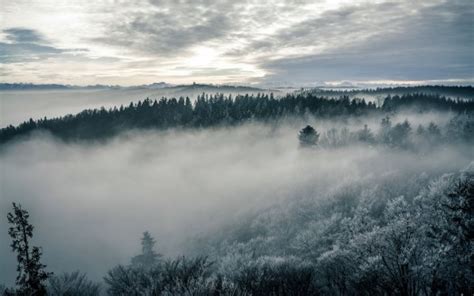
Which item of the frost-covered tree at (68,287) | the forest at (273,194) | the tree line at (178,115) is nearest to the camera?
the forest at (273,194)

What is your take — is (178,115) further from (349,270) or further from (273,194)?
(349,270)

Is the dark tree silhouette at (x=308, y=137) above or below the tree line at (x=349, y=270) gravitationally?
above

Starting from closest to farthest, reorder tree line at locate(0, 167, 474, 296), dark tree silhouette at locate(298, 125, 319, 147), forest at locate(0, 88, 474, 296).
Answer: tree line at locate(0, 167, 474, 296) → forest at locate(0, 88, 474, 296) → dark tree silhouette at locate(298, 125, 319, 147)

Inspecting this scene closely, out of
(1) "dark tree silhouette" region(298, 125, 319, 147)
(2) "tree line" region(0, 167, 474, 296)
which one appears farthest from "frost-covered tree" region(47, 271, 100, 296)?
(1) "dark tree silhouette" region(298, 125, 319, 147)

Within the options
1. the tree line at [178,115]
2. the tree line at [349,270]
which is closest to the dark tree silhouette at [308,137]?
the tree line at [349,270]

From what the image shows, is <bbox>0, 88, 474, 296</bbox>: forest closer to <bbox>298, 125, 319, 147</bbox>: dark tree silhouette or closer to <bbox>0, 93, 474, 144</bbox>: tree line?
<bbox>298, 125, 319, 147</bbox>: dark tree silhouette

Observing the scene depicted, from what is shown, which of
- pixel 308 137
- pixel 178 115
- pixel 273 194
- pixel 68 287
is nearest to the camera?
pixel 68 287

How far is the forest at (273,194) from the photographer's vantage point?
29.2 meters

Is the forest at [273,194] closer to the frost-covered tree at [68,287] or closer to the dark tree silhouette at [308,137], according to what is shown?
the frost-covered tree at [68,287]

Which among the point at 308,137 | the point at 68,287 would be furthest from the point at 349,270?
the point at 308,137

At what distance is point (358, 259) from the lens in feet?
109

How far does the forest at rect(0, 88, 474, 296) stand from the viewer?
29219 millimetres

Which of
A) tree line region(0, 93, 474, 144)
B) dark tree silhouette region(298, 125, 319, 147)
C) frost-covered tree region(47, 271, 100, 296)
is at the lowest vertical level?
frost-covered tree region(47, 271, 100, 296)

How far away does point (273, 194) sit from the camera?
111m
